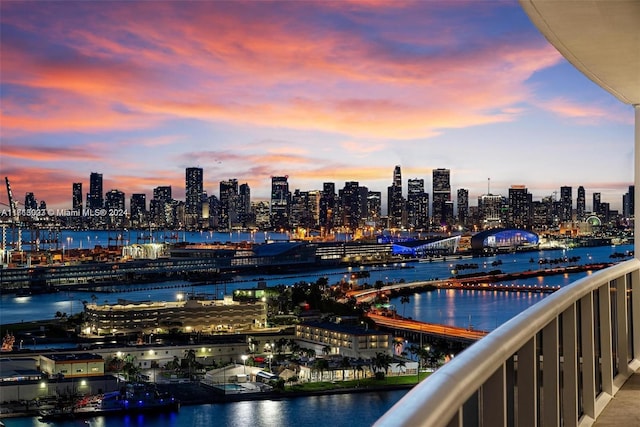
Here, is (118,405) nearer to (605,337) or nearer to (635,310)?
(635,310)

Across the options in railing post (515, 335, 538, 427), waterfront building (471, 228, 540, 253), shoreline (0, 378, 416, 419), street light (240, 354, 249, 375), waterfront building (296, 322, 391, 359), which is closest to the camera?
railing post (515, 335, 538, 427)

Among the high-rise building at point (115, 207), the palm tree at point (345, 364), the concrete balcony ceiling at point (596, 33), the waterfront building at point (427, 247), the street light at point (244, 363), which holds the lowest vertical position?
the street light at point (244, 363)

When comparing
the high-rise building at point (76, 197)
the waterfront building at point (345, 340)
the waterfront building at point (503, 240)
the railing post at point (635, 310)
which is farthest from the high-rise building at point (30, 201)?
the railing post at point (635, 310)

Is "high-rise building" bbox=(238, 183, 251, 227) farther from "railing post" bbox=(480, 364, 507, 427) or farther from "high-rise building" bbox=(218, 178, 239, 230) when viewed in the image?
"railing post" bbox=(480, 364, 507, 427)

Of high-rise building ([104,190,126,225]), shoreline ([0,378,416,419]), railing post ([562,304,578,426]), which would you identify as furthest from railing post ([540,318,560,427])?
high-rise building ([104,190,126,225])

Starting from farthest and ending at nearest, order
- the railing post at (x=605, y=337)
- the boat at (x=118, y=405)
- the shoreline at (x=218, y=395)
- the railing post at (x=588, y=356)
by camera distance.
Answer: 1. the shoreline at (x=218, y=395)
2. the boat at (x=118, y=405)
3. the railing post at (x=605, y=337)
4. the railing post at (x=588, y=356)

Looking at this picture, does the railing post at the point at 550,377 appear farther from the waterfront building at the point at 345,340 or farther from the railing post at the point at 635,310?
the waterfront building at the point at 345,340

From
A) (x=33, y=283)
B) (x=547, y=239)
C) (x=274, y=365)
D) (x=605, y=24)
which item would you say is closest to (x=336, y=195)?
(x=547, y=239)
